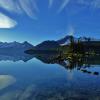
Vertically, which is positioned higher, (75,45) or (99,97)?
(75,45)

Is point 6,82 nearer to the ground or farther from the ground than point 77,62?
nearer to the ground

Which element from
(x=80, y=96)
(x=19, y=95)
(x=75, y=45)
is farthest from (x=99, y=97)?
(x=75, y=45)

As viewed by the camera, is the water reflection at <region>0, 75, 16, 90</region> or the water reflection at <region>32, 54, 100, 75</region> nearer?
the water reflection at <region>0, 75, 16, 90</region>

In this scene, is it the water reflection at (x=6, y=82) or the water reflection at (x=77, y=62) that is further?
the water reflection at (x=77, y=62)

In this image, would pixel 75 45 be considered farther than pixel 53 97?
Yes

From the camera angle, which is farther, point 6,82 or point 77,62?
point 77,62

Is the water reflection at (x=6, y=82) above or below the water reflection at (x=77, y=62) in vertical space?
below

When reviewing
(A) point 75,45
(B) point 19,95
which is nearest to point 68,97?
(B) point 19,95

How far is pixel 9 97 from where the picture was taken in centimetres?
3666

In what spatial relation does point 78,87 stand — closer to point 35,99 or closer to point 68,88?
point 68,88

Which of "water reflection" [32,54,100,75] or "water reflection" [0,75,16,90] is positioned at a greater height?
"water reflection" [32,54,100,75]

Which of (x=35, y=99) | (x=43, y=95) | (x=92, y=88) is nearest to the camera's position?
(x=35, y=99)

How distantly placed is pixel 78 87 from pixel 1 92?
488 inches

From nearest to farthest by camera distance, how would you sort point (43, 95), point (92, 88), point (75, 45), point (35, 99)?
point (35, 99) → point (43, 95) → point (92, 88) → point (75, 45)
